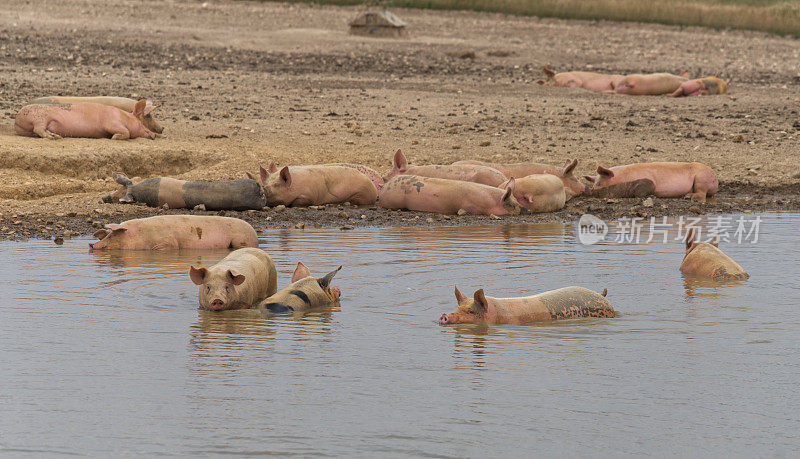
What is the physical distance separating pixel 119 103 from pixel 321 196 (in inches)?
153

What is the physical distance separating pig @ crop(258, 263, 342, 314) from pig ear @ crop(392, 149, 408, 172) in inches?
172

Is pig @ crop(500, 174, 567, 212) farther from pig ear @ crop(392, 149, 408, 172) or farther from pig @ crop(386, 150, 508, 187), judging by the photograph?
pig ear @ crop(392, 149, 408, 172)

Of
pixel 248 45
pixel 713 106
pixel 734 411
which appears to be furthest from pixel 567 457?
pixel 248 45

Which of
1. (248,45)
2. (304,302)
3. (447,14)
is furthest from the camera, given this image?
(447,14)

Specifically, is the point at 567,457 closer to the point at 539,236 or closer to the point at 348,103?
the point at 539,236

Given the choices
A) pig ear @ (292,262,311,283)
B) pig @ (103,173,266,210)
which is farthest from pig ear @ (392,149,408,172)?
pig ear @ (292,262,311,283)

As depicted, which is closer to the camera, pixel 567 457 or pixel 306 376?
pixel 567 457

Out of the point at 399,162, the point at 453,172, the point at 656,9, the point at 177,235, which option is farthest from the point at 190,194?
the point at 656,9

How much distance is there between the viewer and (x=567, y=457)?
207 inches

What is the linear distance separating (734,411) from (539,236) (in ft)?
16.9

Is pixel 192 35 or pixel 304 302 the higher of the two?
pixel 192 35

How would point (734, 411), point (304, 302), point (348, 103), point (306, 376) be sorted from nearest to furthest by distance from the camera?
1. point (734, 411)
2. point (306, 376)
3. point (304, 302)
4. point (348, 103)

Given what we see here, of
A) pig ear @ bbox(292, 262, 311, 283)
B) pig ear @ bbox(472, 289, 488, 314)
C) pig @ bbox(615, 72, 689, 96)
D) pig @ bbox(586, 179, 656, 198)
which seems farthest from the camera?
pig @ bbox(615, 72, 689, 96)

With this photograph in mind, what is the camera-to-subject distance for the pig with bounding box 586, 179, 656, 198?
42.2 feet
